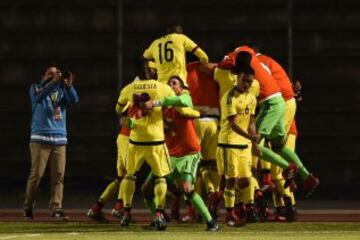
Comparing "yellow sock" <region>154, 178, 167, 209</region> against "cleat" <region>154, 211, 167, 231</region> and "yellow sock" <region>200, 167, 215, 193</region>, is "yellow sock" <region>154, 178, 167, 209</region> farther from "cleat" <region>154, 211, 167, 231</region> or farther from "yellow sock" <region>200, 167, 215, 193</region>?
"yellow sock" <region>200, 167, 215, 193</region>

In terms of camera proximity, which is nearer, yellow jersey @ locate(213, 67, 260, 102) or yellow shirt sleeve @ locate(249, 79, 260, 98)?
yellow shirt sleeve @ locate(249, 79, 260, 98)

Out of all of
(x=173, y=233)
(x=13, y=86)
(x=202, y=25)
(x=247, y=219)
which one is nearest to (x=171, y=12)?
(x=202, y=25)

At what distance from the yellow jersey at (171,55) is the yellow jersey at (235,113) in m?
1.55

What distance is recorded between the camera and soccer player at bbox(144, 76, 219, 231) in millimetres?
16891

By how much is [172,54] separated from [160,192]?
115 inches

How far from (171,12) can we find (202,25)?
574mm

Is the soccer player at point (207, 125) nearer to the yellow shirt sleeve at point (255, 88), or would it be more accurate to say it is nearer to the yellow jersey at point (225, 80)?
the yellow jersey at point (225, 80)

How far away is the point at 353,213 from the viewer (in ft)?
66.1

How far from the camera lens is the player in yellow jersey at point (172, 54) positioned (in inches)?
733

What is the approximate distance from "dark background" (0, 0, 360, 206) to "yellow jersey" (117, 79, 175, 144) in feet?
20.0

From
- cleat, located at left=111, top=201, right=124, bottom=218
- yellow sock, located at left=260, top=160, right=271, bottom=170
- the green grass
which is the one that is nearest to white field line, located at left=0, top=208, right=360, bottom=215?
yellow sock, located at left=260, top=160, right=271, bottom=170

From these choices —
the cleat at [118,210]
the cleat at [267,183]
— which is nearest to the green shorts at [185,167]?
the cleat at [118,210]

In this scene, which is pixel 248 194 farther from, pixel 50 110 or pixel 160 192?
pixel 50 110

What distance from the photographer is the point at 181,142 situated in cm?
1728
